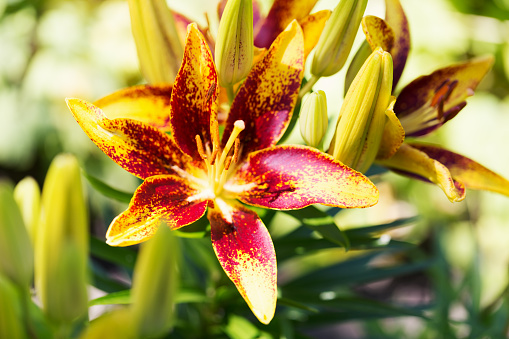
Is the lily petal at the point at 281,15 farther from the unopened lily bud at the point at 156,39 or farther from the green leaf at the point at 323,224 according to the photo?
the green leaf at the point at 323,224

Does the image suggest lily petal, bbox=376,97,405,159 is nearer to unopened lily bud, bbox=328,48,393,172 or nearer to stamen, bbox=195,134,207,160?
unopened lily bud, bbox=328,48,393,172

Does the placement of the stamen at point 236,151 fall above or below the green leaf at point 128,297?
above

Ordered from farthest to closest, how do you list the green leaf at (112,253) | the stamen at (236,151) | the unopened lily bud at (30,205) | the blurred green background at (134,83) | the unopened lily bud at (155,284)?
the blurred green background at (134,83)
the green leaf at (112,253)
the stamen at (236,151)
the unopened lily bud at (30,205)
the unopened lily bud at (155,284)

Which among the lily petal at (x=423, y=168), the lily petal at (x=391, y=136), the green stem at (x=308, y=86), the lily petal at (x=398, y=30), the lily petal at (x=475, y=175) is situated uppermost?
the lily petal at (x=398, y=30)

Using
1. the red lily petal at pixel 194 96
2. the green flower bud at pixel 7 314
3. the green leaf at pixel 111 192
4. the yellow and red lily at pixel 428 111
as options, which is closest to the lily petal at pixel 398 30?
the yellow and red lily at pixel 428 111

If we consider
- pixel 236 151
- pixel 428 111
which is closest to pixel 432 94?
pixel 428 111

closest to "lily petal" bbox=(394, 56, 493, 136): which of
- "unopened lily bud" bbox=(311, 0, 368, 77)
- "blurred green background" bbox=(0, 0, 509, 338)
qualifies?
"unopened lily bud" bbox=(311, 0, 368, 77)
